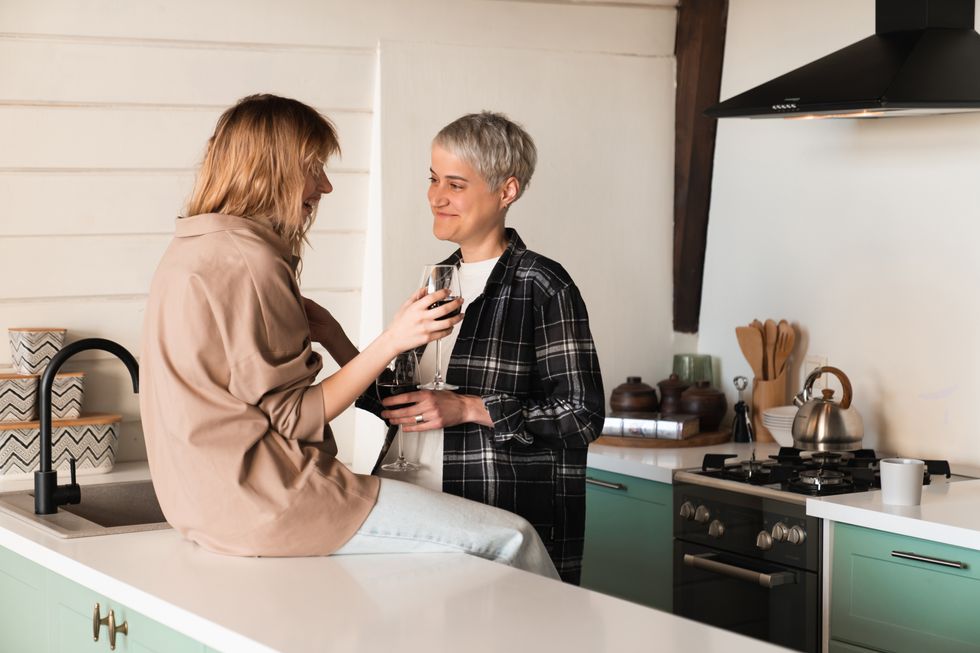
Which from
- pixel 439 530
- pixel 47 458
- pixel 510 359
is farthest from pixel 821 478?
pixel 47 458

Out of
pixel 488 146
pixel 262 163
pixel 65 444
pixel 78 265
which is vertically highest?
pixel 488 146

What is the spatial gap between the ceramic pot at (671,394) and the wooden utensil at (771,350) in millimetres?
274

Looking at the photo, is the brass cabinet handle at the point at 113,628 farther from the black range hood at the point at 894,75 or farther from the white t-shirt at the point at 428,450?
the black range hood at the point at 894,75

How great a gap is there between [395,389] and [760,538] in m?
1.19

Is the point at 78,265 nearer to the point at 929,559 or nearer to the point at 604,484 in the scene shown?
the point at 604,484

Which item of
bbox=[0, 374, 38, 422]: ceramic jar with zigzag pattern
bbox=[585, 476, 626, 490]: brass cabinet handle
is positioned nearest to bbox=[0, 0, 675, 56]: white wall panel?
bbox=[0, 374, 38, 422]: ceramic jar with zigzag pattern

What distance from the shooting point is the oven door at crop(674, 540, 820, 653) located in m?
2.66

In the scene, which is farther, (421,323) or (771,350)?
(771,350)

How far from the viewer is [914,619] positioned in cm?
242

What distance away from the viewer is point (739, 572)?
2.81 meters

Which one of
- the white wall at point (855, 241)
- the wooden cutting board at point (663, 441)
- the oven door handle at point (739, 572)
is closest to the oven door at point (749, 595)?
the oven door handle at point (739, 572)

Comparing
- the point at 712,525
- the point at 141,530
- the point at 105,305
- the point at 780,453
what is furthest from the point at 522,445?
the point at 105,305

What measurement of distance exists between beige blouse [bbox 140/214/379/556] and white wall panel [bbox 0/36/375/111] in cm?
144

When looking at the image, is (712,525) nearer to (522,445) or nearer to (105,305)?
(522,445)
